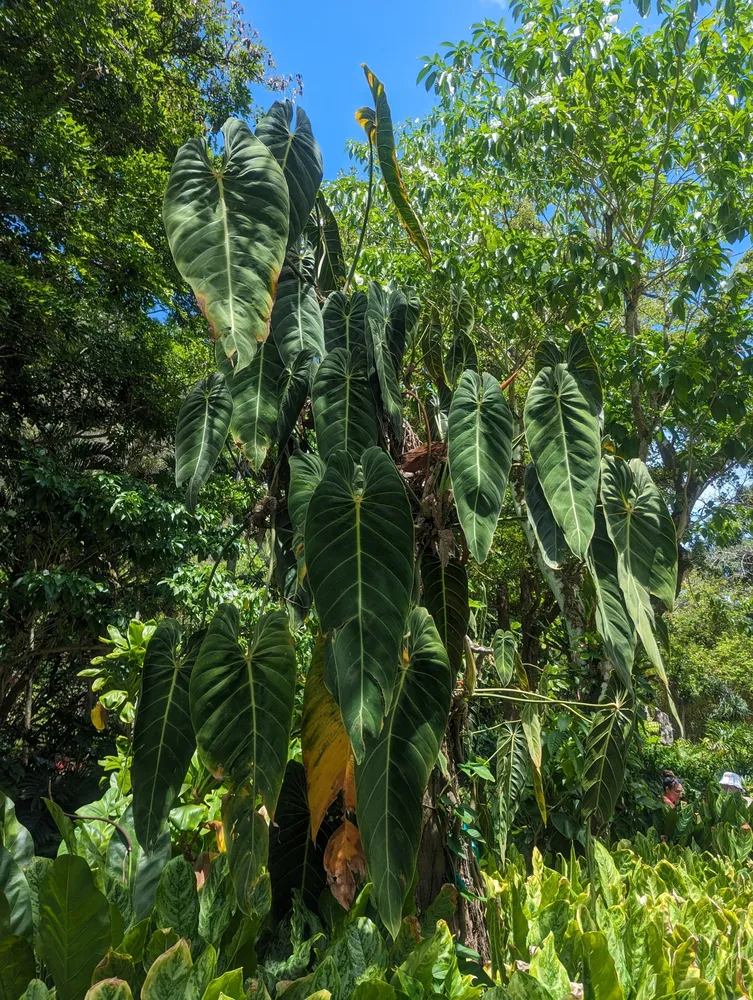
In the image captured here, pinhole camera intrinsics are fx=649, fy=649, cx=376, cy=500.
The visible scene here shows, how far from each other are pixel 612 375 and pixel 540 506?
8.10ft

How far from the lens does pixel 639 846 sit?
228 cm

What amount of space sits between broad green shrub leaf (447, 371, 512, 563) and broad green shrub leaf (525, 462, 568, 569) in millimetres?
134

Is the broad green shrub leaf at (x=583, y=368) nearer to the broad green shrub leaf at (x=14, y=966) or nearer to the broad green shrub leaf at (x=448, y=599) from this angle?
the broad green shrub leaf at (x=448, y=599)

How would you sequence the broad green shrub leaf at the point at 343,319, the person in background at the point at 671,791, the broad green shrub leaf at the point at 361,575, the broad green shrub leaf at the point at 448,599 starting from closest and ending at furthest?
the broad green shrub leaf at the point at 361,575 → the broad green shrub leaf at the point at 448,599 → the broad green shrub leaf at the point at 343,319 → the person in background at the point at 671,791

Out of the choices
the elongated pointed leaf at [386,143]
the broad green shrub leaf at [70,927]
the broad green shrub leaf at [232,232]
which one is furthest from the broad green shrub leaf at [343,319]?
the broad green shrub leaf at [70,927]

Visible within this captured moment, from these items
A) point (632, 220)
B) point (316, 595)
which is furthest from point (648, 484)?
point (632, 220)

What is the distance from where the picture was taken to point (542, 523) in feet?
3.98

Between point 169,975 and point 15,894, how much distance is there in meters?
0.34

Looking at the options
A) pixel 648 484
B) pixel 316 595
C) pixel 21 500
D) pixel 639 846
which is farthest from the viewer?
Answer: pixel 21 500

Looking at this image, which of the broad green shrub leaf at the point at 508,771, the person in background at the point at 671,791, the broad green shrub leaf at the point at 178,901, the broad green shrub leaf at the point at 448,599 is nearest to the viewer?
the broad green shrub leaf at the point at 178,901

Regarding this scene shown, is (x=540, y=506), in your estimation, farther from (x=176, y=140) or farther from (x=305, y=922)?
(x=176, y=140)

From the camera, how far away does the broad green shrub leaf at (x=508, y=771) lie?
169 cm

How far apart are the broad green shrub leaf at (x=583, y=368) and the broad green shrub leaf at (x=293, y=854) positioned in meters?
0.96

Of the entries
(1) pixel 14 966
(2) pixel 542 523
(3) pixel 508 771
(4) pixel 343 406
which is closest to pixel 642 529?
(2) pixel 542 523
